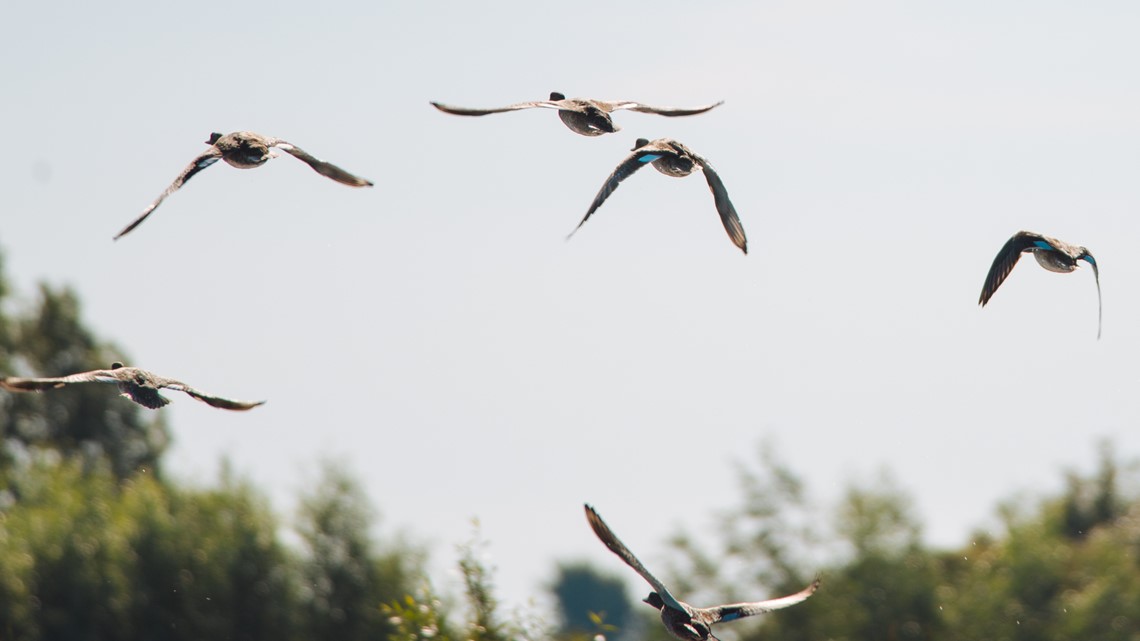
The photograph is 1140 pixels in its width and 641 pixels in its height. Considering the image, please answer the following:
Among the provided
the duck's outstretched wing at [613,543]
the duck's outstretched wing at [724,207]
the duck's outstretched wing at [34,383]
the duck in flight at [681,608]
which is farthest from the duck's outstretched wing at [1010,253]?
the duck's outstretched wing at [34,383]

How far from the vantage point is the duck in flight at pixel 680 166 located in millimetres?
22516

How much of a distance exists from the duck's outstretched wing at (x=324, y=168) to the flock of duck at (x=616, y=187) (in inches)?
0.5

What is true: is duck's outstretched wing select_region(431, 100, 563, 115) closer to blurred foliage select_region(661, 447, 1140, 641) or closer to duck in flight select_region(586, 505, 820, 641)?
duck in flight select_region(586, 505, 820, 641)

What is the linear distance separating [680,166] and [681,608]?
691cm

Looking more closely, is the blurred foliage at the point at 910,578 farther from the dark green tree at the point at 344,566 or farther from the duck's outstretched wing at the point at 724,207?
the duck's outstretched wing at the point at 724,207

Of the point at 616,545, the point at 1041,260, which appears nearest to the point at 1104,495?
the point at 1041,260

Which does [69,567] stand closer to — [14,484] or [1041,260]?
[14,484]

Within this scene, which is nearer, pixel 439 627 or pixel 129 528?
pixel 439 627

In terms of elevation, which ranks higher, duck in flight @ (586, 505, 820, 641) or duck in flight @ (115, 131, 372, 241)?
duck in flight @ (115, 131, 372, 241)

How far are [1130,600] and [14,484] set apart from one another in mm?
48163

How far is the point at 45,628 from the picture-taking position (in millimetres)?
57562

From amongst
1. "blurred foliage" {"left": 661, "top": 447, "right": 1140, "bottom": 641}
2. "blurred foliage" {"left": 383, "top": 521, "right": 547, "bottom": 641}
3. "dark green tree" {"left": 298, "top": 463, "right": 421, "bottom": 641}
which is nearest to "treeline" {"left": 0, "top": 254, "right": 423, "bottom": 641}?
"dark green tree" {"left": 298, "top": 463, "right": 421, "bottom": 641}

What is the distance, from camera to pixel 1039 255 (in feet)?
78.1

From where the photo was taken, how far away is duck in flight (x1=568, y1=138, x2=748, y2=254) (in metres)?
22.5
